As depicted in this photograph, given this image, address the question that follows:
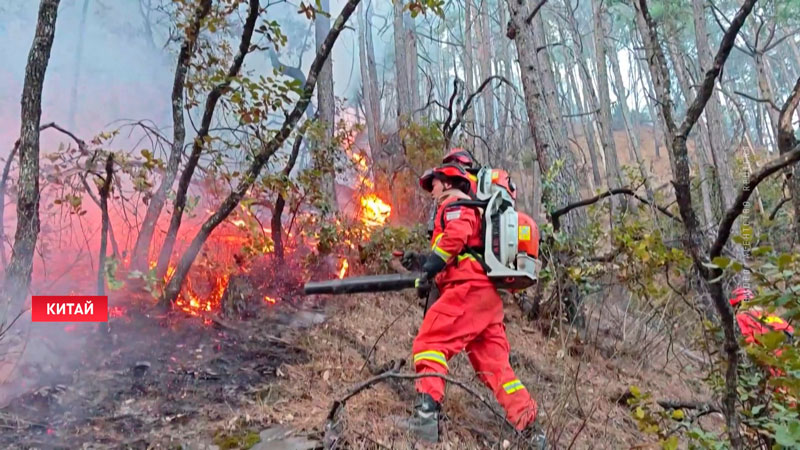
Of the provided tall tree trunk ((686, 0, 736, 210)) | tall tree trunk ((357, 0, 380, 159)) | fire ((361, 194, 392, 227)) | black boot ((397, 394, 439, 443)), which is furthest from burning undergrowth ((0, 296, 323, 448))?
tall tree trunk ((686, 0, 736, 210))

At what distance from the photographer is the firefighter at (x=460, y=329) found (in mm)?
3111

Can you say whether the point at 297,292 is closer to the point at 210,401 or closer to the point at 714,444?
the point at 210,401

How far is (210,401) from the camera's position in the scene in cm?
364

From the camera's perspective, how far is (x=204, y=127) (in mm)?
4629

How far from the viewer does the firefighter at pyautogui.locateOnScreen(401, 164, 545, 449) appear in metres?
3.11

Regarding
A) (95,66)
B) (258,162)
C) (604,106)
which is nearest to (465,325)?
(258,162)

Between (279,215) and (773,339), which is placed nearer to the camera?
(773,339)

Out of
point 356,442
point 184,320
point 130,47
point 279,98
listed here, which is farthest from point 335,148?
point 130,47

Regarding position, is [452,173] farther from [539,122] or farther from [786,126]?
[539,122]

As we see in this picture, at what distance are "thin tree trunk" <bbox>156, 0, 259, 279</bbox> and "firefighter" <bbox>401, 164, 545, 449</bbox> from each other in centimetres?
239

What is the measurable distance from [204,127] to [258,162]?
0.61 meters

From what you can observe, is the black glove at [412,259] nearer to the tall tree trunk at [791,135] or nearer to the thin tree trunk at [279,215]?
the thin tree trunk at [279,215]

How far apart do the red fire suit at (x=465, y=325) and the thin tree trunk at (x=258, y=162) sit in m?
1.94

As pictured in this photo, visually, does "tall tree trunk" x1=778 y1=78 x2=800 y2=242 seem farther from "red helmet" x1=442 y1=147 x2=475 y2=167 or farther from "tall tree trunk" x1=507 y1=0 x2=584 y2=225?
"tall tree trunk" x1=507 y1=0 x2=584 y2=225
